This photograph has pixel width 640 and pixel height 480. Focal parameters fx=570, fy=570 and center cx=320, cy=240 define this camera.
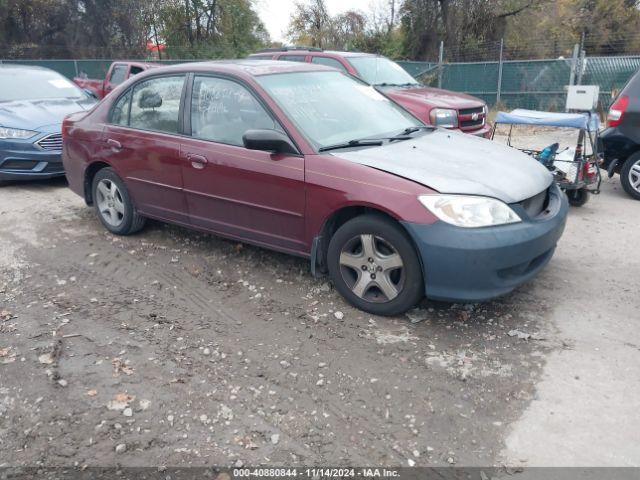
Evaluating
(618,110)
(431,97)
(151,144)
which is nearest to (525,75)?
(431,97)

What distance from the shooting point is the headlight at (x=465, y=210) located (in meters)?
3.57

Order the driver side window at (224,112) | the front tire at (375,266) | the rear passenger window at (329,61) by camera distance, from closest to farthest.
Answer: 1. the front tire at (375,266)
2. the driver side window at (224,112)
3. the rear passenger window at (329,61)

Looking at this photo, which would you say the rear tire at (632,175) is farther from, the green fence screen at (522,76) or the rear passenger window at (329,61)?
the green fence screen at (522,76)

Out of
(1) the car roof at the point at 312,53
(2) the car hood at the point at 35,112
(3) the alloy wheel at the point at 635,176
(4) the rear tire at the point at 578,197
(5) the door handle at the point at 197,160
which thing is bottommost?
(4) the rear tire at the point at 578,197

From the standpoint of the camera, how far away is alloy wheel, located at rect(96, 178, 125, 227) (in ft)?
18.4

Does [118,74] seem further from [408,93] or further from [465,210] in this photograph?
[465,210]

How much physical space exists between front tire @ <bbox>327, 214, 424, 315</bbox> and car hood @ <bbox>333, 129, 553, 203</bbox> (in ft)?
1.31

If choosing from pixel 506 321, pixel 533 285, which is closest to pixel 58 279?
pixel 506 321

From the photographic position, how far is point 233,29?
90.2 ft

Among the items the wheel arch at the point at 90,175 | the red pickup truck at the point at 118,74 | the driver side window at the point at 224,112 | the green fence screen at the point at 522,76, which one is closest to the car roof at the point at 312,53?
the red pickup truck at the point at 118,74

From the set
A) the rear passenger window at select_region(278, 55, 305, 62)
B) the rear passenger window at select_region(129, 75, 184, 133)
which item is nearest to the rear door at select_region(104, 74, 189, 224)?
the rear passenger window at select_region(129, 75, 184, 133)

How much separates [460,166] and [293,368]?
5.97 feet

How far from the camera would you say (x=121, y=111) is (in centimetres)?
545

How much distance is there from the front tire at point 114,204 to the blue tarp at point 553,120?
4214 mm
